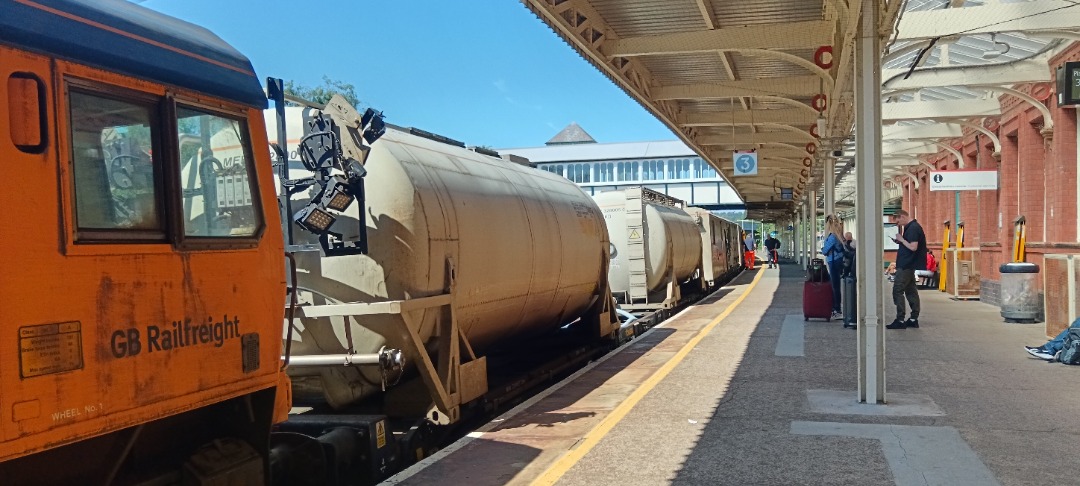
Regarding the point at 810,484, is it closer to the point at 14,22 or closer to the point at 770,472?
the point at 770,472

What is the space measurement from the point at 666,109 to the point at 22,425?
1622 cm

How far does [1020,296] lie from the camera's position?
14.3 meters

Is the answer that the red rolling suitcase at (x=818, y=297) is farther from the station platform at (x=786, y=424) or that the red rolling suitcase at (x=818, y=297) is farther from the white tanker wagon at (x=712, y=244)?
the white tanker wagon at (x=712, y=244)

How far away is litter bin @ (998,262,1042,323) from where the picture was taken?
1418cm

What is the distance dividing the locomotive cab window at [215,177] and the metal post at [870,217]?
5.60 metres

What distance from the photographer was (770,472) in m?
5.59

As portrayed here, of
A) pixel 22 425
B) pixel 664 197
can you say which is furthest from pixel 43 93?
pixel 664 197

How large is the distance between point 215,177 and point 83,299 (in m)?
1.11

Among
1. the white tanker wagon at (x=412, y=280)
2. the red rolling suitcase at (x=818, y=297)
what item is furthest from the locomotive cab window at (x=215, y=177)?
the red rolling suitcase at (x=818, y=297)

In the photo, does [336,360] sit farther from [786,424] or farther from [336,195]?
[786,424]

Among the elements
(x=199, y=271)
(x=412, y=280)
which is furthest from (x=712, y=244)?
(x=199, y=271)

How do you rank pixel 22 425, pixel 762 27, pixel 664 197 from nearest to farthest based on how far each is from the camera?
pixel 22 425 → pixel 762 27 → pixel 664 197

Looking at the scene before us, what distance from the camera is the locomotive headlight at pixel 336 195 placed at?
5.99 metres

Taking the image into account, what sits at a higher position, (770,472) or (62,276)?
(62,276)
